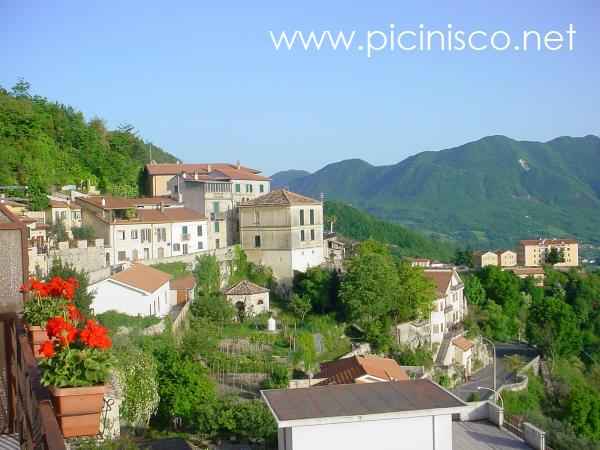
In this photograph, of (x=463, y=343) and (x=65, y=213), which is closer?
(x=65, y=213)

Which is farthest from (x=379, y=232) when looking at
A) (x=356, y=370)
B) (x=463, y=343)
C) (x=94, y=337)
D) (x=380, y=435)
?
(x=94, y=337)

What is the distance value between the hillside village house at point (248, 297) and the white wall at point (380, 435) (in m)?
17.8

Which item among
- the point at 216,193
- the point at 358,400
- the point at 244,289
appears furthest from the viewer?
the point at 216,193

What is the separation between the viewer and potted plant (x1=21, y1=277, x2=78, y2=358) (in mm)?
6090

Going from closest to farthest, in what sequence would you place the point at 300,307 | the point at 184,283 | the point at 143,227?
the point at 184,283, the point at 300,307, the point at 143,227

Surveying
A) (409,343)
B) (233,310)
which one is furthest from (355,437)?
(409,343)

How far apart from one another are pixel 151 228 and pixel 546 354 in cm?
2946

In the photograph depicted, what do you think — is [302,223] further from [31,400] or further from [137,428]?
[31,400]

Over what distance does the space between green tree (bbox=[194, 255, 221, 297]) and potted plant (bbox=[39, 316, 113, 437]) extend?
31.3 metres

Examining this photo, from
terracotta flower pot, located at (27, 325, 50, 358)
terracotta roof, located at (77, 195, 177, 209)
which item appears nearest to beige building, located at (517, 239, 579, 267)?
terracotta roof, located at (77, 195, 177, 209)

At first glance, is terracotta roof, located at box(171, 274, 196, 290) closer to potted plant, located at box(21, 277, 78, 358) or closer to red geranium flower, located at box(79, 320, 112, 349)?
potted plant, located at box(21, 277, 78, 358)

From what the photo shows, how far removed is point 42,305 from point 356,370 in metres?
21.3

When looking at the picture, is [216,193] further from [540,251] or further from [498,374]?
[540,251]

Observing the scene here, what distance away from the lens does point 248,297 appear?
116ft
